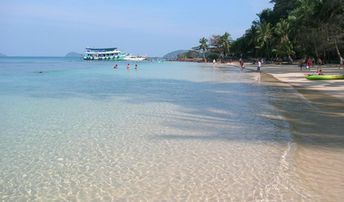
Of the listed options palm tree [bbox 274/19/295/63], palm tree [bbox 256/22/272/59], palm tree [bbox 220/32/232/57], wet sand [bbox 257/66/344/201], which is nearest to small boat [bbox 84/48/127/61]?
palm tree [bbox 220/32/232/57]

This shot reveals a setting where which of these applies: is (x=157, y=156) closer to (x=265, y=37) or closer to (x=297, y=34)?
(x=297, y=34)

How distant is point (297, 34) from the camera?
69.3 metres

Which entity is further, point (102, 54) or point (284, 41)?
point (102, 54)

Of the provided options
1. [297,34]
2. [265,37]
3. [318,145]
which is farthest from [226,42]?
[318,145]

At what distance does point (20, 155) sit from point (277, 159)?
18.6 feet

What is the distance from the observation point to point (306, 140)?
10844mm

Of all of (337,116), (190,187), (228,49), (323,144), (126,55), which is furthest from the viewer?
(126,55)

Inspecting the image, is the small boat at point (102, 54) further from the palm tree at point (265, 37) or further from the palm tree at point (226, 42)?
the palm tree at point (265, 37)

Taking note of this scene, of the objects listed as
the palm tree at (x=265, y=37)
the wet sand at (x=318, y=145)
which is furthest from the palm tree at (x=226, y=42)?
the wet sand at (x=318, y=145)

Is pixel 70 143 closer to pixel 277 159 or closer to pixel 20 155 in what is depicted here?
pixel 20 155

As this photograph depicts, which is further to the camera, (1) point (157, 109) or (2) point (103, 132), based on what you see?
(1) point (157, 109)

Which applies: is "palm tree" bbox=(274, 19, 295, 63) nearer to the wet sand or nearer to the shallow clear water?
the wet sand

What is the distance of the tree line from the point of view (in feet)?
152

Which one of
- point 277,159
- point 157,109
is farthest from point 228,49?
point 277,159
